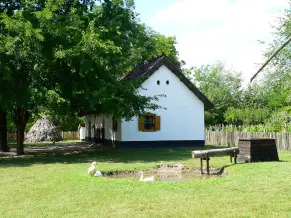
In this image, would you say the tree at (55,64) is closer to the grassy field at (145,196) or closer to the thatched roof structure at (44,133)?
the grassy field at (145,196)

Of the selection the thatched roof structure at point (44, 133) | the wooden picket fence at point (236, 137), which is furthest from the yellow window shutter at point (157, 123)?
the thatched roof structure at point (44, 133)

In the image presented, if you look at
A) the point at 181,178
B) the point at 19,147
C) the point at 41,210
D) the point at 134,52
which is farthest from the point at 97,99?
the point at 41,210

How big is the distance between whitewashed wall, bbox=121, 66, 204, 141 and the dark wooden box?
1200 centimetres

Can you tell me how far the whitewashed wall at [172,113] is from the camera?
26.8 m

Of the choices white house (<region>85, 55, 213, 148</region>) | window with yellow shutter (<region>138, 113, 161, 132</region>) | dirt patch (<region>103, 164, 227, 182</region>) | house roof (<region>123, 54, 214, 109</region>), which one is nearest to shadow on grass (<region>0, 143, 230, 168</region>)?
dirt patch (<region>103, 164, 227, 182</region>)

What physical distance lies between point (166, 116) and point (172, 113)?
0.49m

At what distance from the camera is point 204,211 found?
7.38 m

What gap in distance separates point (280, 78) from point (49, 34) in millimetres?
17239

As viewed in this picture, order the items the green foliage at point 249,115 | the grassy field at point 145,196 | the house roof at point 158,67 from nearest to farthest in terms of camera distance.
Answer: the grassy field at point 145,196, the house roof at point 158,67, the green foliage at point 249,115

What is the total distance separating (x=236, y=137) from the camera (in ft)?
89.8

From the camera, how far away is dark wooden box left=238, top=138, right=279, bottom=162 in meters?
15.0

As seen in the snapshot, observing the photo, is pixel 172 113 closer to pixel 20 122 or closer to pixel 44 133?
pixel 20 122

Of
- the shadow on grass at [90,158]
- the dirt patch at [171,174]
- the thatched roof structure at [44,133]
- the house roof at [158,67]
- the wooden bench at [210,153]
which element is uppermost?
the house roof at [158,67]

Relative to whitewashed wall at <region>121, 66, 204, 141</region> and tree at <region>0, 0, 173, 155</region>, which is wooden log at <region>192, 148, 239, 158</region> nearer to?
tree at <region>0, 0, 173, 155</region>
